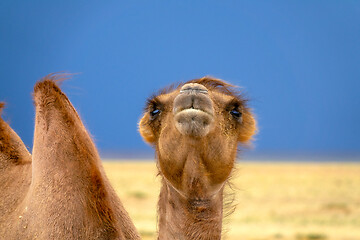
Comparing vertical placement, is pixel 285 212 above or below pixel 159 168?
above

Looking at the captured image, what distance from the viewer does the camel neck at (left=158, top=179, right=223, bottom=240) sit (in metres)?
3.76

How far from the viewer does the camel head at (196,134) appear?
3.50 metres

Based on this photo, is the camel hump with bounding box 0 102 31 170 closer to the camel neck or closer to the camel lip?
the camel neck

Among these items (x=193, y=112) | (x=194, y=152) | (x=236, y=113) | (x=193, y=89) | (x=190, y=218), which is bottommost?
(x=190, y=218)

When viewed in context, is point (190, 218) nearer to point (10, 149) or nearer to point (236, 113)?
point (236, 113)

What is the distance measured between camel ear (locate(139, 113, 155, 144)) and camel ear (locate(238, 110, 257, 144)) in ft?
2.24

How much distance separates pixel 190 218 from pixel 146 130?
2.68 ft

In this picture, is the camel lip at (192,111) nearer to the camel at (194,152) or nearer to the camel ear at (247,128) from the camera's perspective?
the camel at (194,152)

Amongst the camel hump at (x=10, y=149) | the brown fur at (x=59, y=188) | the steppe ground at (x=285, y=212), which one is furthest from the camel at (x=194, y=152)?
the steppe ground at (x=285, y=212)

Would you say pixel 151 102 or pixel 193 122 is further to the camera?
pixel 151 102

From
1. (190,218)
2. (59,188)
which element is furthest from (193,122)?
(59,188)

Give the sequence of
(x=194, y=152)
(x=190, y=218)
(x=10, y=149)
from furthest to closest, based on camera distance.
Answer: (x=10, y=149)
(x=190, y=218)
(x=194, y=152)

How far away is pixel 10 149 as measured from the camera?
4582 mm

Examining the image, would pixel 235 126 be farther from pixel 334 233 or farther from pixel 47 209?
pixel 334 233
